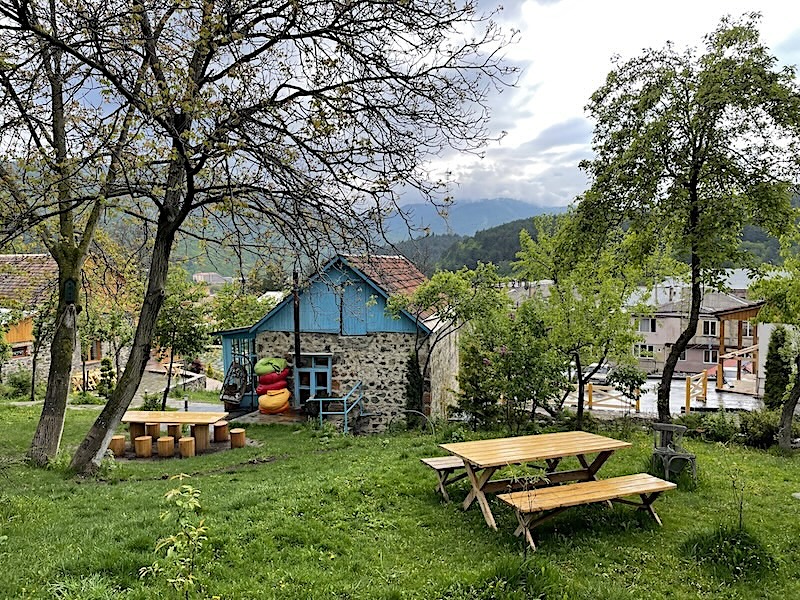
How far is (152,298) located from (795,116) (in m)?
9.60

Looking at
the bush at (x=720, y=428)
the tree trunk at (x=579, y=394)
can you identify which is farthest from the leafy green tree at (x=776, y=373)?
the tree trunk at (x=579, y=394)

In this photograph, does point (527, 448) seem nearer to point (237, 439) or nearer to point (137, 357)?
point (137, 357)

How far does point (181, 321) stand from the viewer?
16.7 metres

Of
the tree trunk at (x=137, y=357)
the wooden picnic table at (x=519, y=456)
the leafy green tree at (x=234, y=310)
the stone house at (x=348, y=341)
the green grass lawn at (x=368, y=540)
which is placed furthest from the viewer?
the leafy green tree at (x=234, y=310)

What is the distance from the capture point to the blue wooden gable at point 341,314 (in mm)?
15766

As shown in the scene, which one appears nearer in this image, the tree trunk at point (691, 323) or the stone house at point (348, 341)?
the tree trunk at point (691, 323)

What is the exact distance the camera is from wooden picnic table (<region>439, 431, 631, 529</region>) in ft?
20.4

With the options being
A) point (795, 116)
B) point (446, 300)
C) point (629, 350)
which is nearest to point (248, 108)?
point (795, 116)

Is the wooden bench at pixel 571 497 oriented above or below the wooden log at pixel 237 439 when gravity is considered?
above

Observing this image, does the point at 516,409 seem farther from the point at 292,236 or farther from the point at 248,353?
the point at 248,353

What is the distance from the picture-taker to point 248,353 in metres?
17.4

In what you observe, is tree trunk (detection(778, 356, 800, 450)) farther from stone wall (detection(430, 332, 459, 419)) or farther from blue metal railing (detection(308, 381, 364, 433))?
blue metal railing (detection(308, 381, 364, 433))

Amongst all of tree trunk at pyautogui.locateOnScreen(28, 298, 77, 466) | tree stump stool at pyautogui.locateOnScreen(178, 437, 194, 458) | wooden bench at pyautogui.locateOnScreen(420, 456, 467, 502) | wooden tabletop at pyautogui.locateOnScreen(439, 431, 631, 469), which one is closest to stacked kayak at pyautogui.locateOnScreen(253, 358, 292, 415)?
tree stump stool at pyautogui.locateOnScreen(178, 437, 194, 458)

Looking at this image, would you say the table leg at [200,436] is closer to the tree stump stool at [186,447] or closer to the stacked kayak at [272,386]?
the tree stump stool at [186,447]
